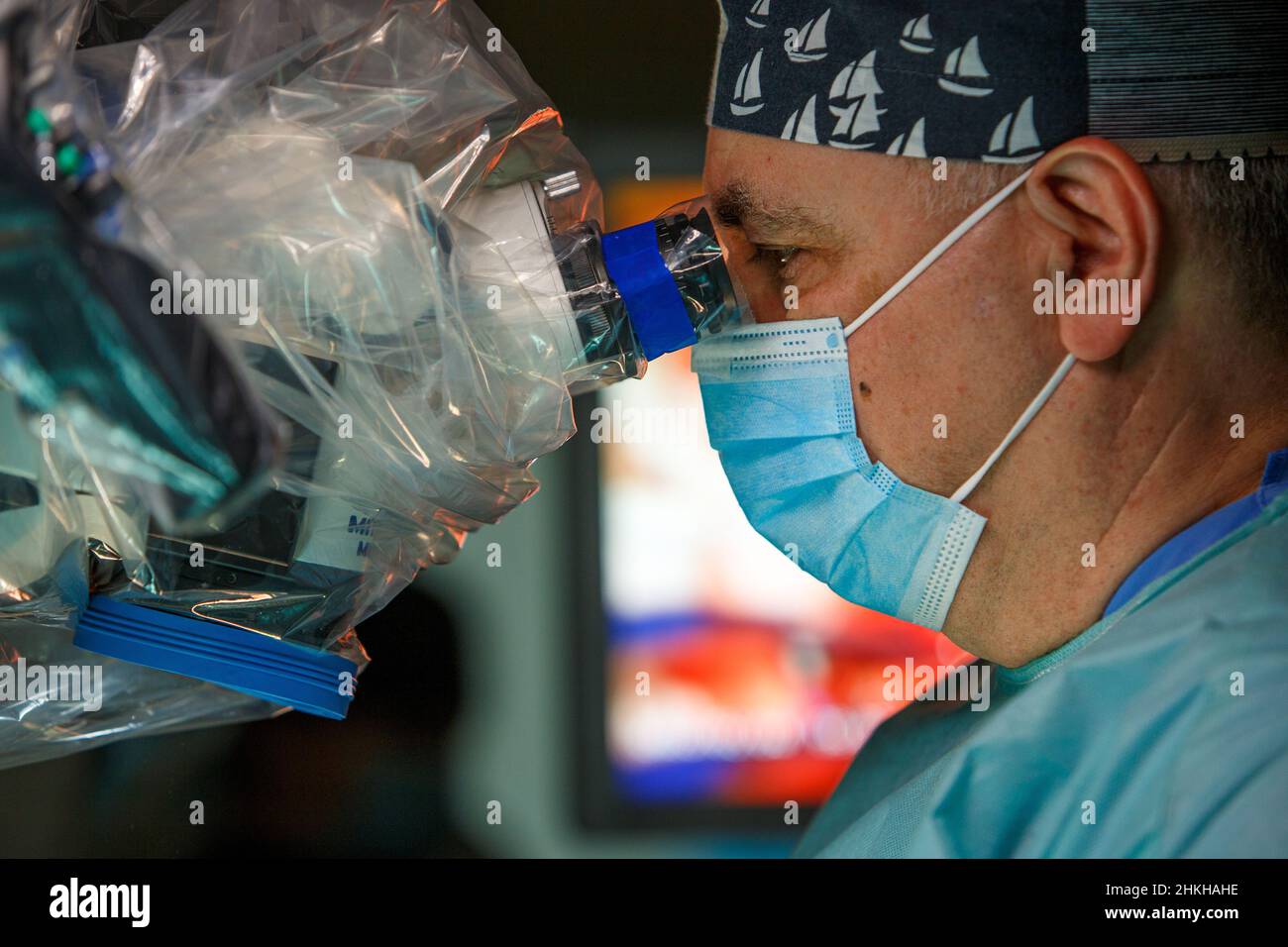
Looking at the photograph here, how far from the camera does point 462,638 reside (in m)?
1.36

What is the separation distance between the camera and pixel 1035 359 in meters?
0.94

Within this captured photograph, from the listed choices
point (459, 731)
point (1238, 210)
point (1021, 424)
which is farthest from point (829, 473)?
point (459, 731)

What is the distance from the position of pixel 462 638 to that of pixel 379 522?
0.53 meters

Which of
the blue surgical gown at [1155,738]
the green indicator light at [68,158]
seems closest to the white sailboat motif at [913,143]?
the blue surgical gown at [1155,738]

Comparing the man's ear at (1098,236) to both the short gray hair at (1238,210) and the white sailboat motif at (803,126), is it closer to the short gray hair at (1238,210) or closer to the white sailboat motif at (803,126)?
the short gray hair at (1238,210)

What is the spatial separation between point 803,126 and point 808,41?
74 mm

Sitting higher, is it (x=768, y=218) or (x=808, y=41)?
(x=808, y=41)

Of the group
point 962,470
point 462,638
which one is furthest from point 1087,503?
point 462,638

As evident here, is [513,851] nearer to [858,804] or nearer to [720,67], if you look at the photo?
[858,804]

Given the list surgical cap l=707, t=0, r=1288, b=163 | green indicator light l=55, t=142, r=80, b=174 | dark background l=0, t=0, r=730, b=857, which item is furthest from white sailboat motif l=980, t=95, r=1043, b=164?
green indicator light l=55, t=142, r=80, b=174

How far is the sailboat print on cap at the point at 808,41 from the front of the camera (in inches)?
37.4

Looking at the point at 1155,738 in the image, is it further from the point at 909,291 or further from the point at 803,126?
the point at 803,126
